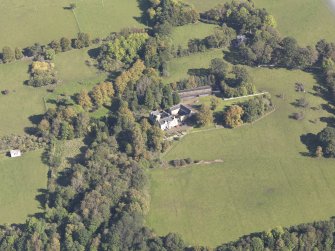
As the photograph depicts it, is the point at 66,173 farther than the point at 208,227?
Yes

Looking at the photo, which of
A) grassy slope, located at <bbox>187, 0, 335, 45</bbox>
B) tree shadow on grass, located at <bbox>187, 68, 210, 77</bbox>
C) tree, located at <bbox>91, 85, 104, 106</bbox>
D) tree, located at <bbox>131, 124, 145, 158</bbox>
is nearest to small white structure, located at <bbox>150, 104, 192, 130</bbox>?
tree, located at <bbox>131, 124, 145, 158</bbox>

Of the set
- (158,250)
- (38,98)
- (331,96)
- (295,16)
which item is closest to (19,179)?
(38,98)

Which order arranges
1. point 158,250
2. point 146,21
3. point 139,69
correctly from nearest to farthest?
1. point 158,250
2. point 139,69
3. point 146,21

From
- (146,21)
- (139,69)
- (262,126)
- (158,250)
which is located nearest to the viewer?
(158,250)

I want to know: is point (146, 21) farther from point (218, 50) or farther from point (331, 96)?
point (331, 96)

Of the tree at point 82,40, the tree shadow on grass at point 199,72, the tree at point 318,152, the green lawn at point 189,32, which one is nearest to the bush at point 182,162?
the tree at point 318,152

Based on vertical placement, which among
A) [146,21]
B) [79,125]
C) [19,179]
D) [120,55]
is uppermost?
[146,21]

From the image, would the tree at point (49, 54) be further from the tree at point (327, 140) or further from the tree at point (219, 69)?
the tree at point (327, 140)

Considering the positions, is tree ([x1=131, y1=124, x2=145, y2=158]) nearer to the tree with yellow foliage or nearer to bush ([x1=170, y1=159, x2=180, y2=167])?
bush ([x1=170, y1=159, x2=180, y2=167])
